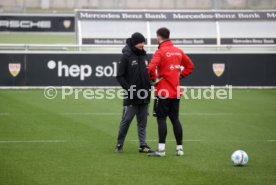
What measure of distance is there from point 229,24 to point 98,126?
14245 millimetres

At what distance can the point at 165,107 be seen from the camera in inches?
476

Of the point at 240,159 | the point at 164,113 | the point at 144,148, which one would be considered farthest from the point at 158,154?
the point at 240,159

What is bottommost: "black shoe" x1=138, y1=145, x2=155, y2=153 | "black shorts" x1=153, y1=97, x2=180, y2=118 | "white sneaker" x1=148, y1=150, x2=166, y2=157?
"white sneaker" x1=148, y1=150, x2=166, y2=157

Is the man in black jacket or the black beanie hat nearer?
the black beanie hat

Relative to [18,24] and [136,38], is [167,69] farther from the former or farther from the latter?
[18,24]

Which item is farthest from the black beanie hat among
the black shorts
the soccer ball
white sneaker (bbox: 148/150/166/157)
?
the soccer ball

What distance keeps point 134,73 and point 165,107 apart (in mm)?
846

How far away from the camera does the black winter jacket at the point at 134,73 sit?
1238 cm

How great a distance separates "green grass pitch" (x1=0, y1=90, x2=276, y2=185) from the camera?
1034 cm

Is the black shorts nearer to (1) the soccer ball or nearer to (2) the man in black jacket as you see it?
(2) the man in black jacket

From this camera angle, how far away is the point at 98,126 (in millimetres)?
15969

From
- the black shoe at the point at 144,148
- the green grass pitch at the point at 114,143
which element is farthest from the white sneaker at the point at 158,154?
the black shoe at the point at 144,148

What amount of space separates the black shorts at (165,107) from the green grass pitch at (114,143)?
0.75m

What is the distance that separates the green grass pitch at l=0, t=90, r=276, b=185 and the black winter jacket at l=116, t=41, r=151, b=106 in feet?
3.36
